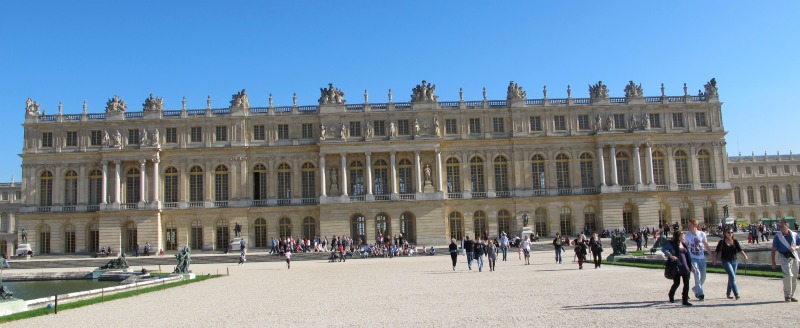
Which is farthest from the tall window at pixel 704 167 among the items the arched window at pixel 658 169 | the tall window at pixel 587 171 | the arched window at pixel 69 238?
the arched window at pixel 69 238

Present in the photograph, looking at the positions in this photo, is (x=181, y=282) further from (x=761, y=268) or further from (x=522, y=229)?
(x=522, y=229)

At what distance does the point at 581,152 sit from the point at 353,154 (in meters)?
17.7

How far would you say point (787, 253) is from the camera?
39.3 feet

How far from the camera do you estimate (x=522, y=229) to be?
160 ft

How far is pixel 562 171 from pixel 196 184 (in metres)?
28.6

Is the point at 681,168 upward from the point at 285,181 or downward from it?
downward

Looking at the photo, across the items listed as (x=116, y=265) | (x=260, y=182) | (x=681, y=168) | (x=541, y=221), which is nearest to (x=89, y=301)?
(x=116, y=265)

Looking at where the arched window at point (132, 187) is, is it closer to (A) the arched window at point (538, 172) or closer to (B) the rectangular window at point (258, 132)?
(B) the rectangular window at point (258, 132)

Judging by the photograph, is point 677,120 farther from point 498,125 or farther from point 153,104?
point 153,104

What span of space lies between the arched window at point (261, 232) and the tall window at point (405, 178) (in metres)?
10.9

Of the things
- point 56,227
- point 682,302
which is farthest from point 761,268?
point 56,227

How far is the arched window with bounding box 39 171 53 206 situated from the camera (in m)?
51.2

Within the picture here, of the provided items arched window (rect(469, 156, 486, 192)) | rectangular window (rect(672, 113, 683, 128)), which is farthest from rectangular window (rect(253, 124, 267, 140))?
rectangular window (rect(672, 113, 683, 128))

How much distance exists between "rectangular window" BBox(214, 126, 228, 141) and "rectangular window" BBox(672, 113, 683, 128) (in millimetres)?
34987
